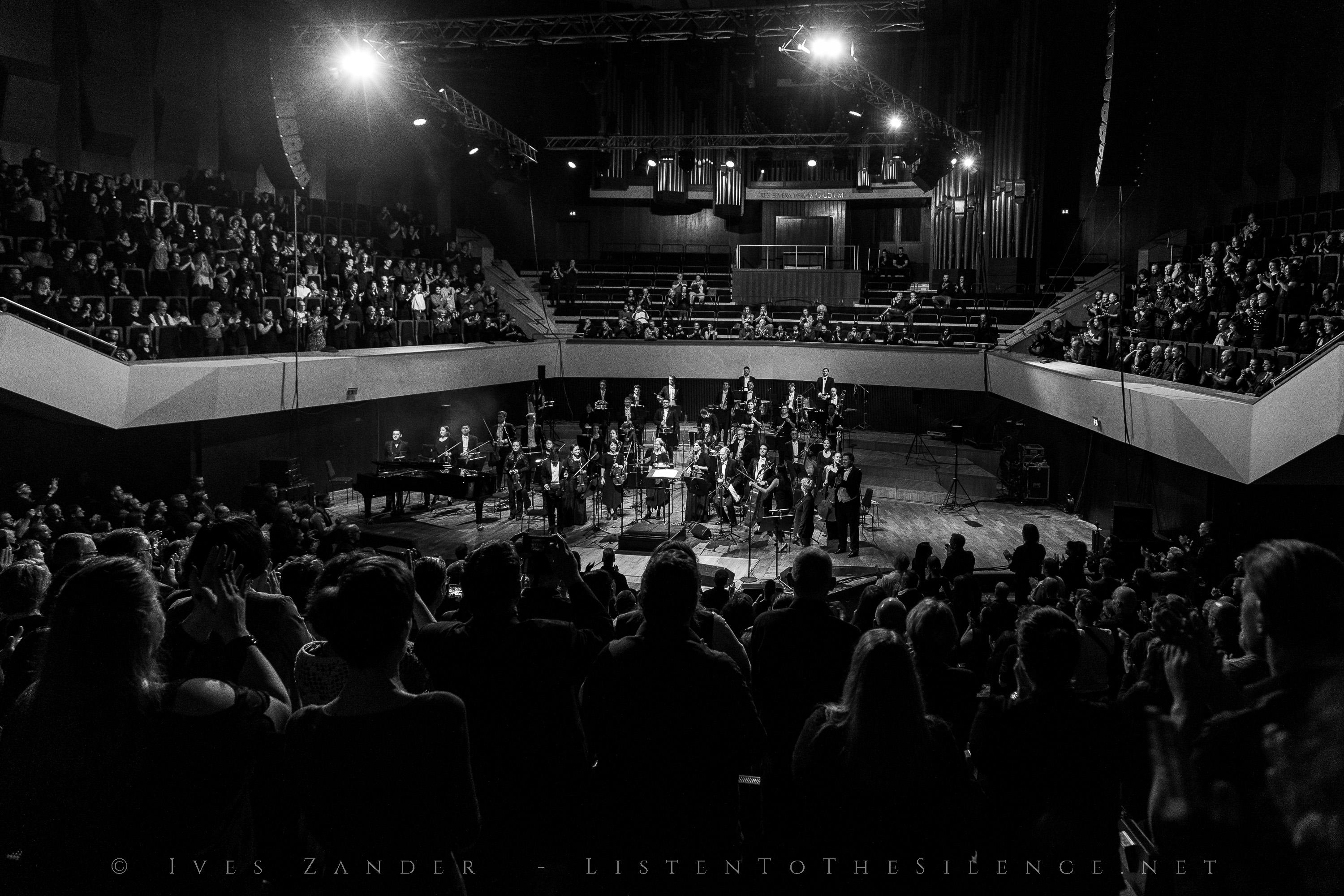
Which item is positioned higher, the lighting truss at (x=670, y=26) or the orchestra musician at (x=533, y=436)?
the lighting truss at (x=670, y=26)

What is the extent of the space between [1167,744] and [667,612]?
1153 mm

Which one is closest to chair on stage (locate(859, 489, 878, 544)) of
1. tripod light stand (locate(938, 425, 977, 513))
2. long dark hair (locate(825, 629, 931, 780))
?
tripod light stand (locate(938, 425, 977, 513))

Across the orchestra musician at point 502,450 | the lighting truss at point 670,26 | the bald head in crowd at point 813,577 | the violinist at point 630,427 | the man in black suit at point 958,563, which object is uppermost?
the lighting truss at point 670,26

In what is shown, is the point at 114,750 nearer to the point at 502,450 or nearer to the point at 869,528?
the point at 869,528

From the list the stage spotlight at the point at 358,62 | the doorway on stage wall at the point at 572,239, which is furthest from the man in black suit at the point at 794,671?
the doorway on stage wall at the point at 572,239

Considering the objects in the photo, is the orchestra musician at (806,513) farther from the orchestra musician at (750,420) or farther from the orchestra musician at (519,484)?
the orchestra musician at (519,484)

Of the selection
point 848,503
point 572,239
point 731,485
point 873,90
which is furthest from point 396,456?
point 572,239

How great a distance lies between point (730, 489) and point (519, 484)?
11.2 feet

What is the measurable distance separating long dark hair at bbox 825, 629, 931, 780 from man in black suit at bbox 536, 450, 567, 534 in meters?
11.6

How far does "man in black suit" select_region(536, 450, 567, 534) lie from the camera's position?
45.5 feet

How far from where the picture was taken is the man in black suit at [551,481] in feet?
45.5

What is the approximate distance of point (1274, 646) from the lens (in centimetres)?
180

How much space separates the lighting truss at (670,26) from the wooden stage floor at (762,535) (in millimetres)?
7804

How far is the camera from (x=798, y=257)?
26.9m
